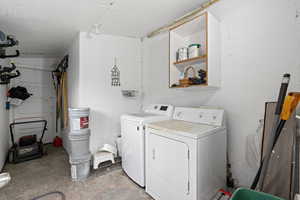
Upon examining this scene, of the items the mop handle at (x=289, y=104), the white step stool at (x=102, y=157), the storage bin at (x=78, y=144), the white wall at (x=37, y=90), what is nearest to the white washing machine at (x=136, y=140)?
the white step stool at (x=102, y=157)

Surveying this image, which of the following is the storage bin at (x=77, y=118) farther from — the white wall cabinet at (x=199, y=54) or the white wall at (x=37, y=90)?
the white wall at (x=37, y=90)

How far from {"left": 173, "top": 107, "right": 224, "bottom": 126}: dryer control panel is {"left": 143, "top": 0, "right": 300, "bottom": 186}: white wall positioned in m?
0.19

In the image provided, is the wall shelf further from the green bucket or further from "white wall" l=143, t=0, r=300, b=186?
the green bucket

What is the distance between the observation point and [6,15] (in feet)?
6.81

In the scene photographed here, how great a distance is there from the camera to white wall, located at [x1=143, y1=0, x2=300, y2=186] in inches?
54.8

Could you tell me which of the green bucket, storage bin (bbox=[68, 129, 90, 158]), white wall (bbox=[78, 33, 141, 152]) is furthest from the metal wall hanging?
the green bucket

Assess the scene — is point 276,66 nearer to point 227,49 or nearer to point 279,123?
point 227,49

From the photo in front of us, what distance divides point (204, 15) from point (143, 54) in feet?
5.67

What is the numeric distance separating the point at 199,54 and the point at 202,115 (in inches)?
30.7

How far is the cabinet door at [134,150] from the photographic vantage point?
2.01 m

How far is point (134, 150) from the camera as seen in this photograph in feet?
6.97

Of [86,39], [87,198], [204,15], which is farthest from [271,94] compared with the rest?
[86,39]

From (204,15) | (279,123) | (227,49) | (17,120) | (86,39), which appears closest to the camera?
(279,123)

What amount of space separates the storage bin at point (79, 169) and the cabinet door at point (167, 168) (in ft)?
3.48
